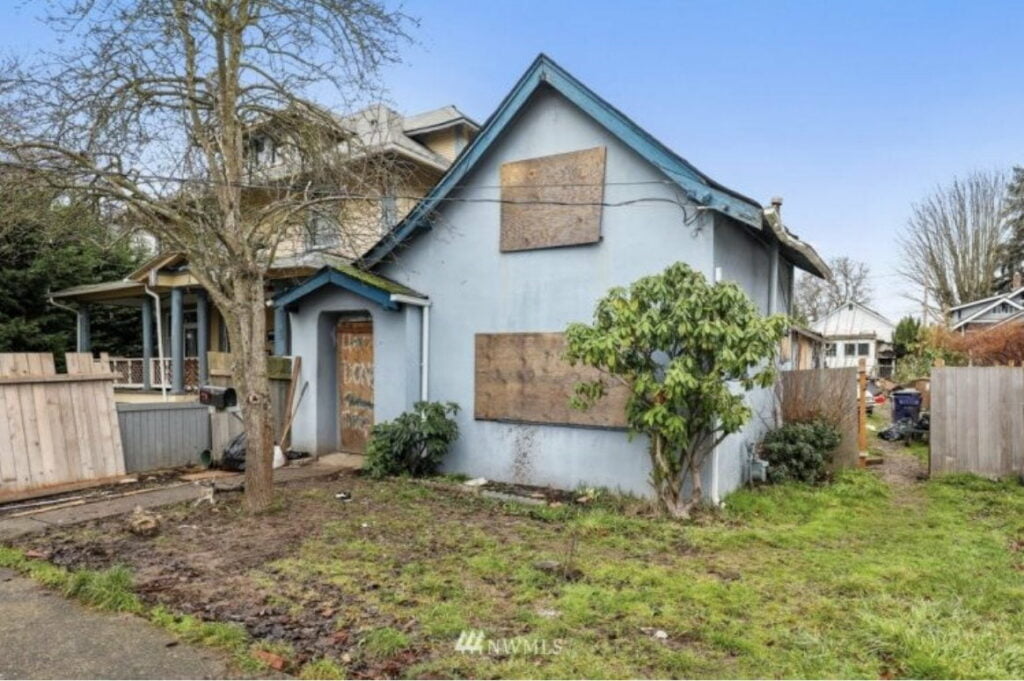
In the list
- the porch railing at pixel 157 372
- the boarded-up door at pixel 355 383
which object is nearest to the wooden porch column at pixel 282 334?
the boarded-up door at pixel 355 383

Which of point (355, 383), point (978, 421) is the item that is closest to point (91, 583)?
point (355, 383)

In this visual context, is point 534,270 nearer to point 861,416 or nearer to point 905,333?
point 861,416

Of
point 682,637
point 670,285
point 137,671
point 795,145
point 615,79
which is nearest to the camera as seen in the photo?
point 137,671

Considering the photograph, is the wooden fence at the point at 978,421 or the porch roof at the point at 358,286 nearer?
the wooden fence at the point at 978,421

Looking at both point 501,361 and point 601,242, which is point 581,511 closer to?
point 501,361

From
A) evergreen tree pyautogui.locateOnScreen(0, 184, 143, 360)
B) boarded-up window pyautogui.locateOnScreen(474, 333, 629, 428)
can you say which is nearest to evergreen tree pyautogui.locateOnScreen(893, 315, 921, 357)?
boarded-up window pyautogui.locateOnScreen(474, 333, 629, 428)


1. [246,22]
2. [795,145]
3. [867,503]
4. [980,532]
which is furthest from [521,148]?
[795,145]

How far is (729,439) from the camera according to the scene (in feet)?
25.3

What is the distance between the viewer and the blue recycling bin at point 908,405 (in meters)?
13.1

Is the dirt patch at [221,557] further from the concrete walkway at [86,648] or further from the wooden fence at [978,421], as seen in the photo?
the wooden fence at [978,421]

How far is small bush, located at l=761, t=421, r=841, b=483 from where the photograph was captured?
332 inches

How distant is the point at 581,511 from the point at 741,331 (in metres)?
2.70

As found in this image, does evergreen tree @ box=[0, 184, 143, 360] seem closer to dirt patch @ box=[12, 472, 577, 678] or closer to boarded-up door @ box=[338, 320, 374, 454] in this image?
boarded-up door @ box=[338, 320, 374, 454]

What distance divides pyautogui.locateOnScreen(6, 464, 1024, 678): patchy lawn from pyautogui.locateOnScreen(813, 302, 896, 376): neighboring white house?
34956 mm
